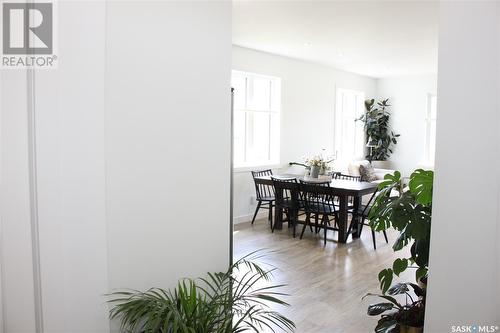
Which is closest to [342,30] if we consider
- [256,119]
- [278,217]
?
[256,119]

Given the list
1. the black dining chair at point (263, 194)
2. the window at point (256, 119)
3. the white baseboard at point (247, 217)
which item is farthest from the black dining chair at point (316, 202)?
the window at point (256, 119)

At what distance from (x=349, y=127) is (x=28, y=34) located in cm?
814

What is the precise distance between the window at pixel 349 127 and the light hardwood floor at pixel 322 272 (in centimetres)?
313

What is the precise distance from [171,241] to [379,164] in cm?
788

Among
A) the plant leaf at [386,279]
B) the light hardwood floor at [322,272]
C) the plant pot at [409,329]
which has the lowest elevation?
the light hardwood floor at [322,272]

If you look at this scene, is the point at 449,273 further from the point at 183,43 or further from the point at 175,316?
the point at 183,43

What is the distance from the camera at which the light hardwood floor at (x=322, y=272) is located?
3.03 meters

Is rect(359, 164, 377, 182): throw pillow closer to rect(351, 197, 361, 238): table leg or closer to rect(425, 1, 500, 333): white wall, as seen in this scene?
rect(351, 197, 361, 238): table leg

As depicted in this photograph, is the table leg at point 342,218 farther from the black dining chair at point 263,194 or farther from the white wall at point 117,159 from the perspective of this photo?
the white wall at point 117,159

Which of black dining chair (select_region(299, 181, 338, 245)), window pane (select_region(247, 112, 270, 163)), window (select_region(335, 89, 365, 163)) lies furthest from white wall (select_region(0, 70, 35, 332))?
window (select_region(335, 89, 365, 163))

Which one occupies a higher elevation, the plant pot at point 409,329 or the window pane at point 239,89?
the window pane at point 239,89

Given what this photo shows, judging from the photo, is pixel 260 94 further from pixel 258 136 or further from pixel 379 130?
pixel 379 130

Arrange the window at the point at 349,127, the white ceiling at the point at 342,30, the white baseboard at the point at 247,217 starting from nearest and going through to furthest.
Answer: the white ceiling at the point at 342,30 → the white baseboard at the point at 247,217 → the window at the point at 349,127

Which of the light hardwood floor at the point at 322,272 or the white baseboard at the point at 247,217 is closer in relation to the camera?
the light hardwood floor at the point at 322,272
